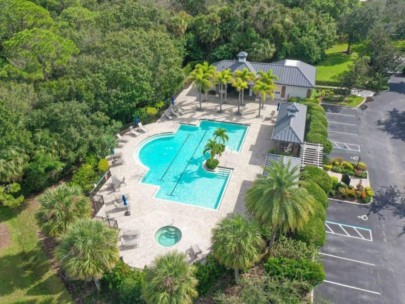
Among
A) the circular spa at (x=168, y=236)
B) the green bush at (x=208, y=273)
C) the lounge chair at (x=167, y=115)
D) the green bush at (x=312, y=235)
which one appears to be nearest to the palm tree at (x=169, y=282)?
the green bush at (x=208, y=273)

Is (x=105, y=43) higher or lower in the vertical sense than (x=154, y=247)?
higher

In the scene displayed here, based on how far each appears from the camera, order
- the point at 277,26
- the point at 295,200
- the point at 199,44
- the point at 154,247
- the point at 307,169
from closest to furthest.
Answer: the point at 295,200
the point at 154,247
the point at 307,169
the point at 277,26
the point at 199,44

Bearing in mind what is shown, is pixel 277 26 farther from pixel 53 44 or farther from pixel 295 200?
pixel 295 200

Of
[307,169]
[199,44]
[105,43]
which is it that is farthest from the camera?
[199,44]

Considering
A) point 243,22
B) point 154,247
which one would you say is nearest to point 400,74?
point 243,22

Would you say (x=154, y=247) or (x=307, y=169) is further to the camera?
(x=307, y=169)

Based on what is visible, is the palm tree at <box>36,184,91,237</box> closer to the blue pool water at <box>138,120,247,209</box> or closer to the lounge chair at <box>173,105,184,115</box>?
the blue pool water at <box>138,120,247,209</box>

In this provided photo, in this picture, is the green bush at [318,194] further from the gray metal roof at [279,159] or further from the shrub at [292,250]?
the gray metal roof at [279,159]

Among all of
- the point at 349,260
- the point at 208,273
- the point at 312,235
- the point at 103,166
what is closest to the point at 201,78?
the point at 103,166
